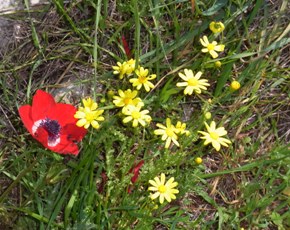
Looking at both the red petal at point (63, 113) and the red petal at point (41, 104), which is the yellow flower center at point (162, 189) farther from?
the red petal at point (41, 104)

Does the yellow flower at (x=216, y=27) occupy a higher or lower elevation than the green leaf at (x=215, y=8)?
lower

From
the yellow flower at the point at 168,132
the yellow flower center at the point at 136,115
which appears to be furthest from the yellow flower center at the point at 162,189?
the yellow flower center at the point at 136,115

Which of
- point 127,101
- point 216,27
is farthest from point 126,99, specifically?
point 216,27

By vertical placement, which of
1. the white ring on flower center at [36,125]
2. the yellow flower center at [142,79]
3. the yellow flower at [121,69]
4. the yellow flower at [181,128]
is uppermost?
the yellow flower at [121,69]

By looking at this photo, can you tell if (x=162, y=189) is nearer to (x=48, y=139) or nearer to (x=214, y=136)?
(x=214, y=136)

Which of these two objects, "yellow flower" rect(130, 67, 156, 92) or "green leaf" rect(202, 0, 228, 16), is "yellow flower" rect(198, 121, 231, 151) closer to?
"yellow flower" rect(130, 67, 156, 92)

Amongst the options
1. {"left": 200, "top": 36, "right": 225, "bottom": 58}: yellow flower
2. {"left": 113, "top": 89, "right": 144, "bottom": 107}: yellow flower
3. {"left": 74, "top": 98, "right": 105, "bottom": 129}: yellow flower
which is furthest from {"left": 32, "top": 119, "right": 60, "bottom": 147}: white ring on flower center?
{"left": 200, "top": 36, "right": 225, "bottom": 58}: yellow flower
